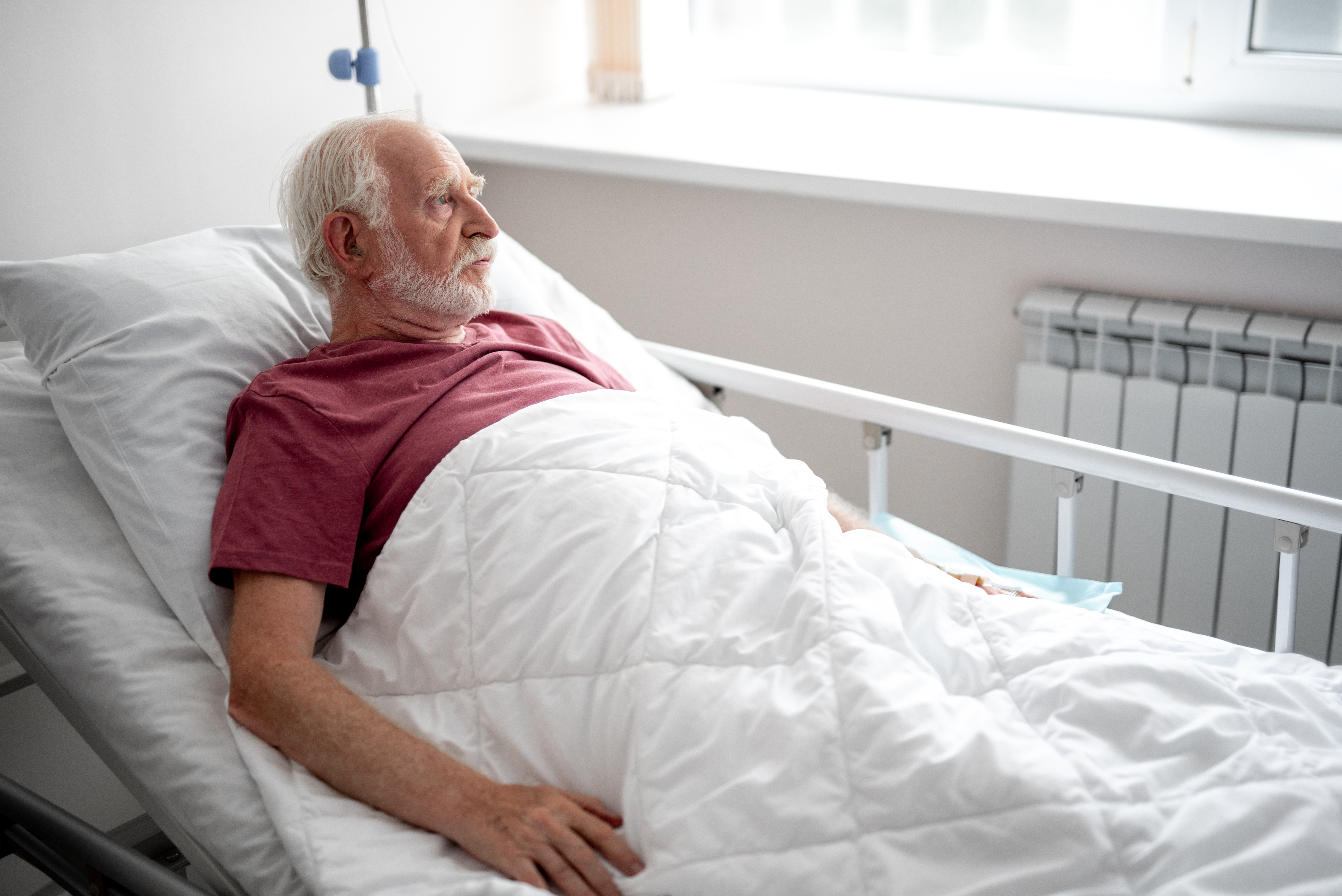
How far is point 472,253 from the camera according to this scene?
4.65 feet

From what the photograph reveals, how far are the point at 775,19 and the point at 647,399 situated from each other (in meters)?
1.47

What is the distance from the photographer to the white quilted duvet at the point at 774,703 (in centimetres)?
86

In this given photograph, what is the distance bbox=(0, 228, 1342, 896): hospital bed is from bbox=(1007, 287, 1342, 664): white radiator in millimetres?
474

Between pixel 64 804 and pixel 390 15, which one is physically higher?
pixel 390 15

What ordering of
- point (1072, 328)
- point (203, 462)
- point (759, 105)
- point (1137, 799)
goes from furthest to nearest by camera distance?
point (759, 105)
point (1072, 328)
point (203, 462)
point (1137, 799)

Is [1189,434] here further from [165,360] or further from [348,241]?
[165,360]

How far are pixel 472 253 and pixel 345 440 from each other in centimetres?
33

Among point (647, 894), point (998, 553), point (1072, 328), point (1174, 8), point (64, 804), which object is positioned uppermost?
point (1174, 8)

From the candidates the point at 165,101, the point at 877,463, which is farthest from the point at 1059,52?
the point at 165,101

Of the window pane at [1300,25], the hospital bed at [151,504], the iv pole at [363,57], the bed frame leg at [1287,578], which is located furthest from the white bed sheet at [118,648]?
the window pane at [1300,25]

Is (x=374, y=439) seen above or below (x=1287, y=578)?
above

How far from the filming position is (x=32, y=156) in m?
1.55

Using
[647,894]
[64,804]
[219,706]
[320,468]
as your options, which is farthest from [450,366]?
[64,804]

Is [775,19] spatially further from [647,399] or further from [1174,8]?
[647,399]
